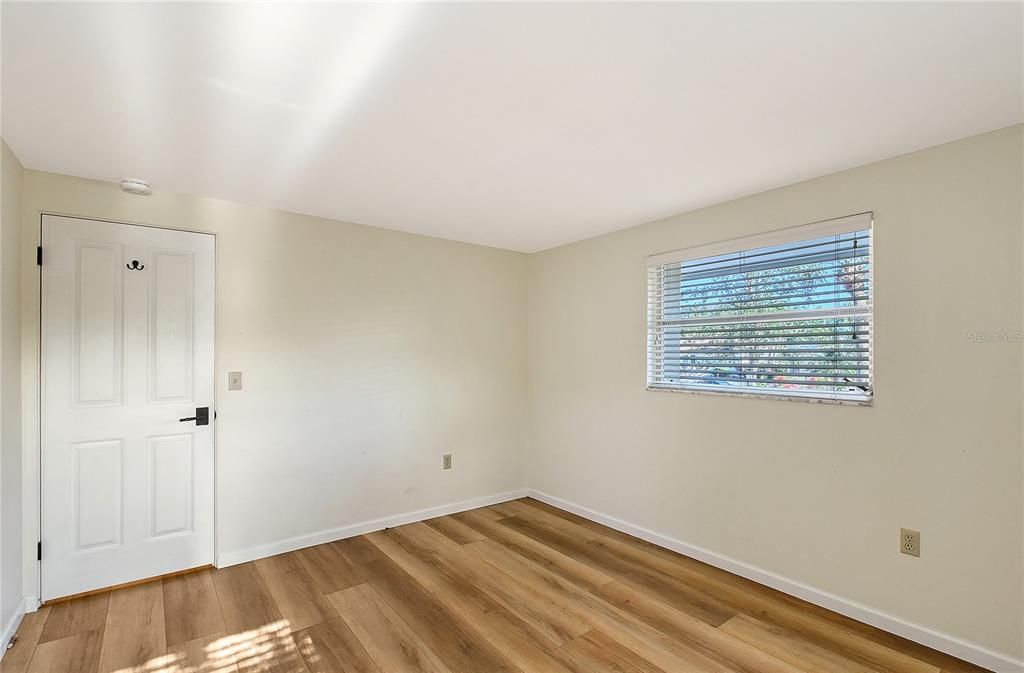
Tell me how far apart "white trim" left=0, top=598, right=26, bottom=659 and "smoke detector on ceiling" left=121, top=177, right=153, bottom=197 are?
2219mm

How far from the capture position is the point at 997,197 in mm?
2180

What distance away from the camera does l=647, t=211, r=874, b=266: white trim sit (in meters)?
2.61

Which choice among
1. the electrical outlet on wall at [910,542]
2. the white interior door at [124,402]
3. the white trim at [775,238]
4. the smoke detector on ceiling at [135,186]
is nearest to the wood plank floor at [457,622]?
the white interior door at [124,402]

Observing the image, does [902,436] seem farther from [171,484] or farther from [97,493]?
[97,493]

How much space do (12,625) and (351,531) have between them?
1.78 metres

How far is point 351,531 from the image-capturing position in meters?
3.71

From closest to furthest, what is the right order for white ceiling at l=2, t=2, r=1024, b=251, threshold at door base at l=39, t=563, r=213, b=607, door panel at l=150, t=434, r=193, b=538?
white ceiling at l=2, t=2, r=1024, b=251
threshold at door base at l=39, t=563, r=213, b=607
door panel at l=150, t=434, r=193, b=538

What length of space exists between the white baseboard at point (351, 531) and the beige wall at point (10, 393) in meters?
1.00

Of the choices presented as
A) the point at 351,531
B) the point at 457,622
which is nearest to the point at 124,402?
the point at 351,531

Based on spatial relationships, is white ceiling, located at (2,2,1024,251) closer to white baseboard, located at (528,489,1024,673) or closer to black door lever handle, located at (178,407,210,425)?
black door lever handle, located at (178,407,210,425)

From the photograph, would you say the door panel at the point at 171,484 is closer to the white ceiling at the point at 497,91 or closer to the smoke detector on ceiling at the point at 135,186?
the smoke detector on ceiling at the point at 135,186

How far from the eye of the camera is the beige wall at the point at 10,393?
2289mm

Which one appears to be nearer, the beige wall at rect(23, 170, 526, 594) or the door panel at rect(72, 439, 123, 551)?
the door panel at rect(72, 439, 123, 551)

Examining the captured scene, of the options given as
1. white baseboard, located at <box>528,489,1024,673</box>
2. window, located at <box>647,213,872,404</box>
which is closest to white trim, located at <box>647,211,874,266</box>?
window, located at <box>647,213,872,404</box>
